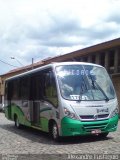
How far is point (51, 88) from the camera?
14359 mm

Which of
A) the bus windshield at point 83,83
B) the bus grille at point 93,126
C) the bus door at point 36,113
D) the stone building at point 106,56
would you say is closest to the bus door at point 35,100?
the bus door at point 36,113

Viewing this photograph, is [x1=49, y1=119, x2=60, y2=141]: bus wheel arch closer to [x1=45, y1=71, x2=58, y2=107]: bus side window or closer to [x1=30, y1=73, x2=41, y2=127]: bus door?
[x1=45, y1=71, x2=58, y2=107]: bus side window

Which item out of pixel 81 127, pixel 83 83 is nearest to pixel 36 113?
pixel 83 83

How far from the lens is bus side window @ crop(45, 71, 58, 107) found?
1393 cm

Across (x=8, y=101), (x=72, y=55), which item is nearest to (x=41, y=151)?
(x=8, y=101)

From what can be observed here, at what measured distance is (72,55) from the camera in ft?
131

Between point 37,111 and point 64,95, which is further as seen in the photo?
point 37,111

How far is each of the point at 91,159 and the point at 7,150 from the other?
124 inches

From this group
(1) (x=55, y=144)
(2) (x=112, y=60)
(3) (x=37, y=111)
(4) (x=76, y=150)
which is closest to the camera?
(4) (x=76, y=150)

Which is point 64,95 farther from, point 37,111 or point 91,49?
point 91,49

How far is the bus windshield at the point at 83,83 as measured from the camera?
13.7 metres

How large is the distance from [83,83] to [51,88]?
1.22 meters

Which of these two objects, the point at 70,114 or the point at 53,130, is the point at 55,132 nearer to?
the point at 53,130

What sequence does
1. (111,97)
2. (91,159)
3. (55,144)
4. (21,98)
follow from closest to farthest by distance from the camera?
(91,159) → (55,144) → (111,97) → (21,98)
